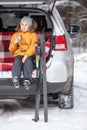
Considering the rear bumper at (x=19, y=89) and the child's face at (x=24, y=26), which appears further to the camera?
the child's face at (x=24, y=26)

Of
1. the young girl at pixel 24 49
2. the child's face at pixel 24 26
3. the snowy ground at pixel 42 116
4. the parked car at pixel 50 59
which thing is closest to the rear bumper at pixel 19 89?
the parked car at pixel 50 59

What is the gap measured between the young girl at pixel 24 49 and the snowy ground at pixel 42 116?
18.6 inches

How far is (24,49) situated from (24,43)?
83mm

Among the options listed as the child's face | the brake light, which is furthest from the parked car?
the child's face

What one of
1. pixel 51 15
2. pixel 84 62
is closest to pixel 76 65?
pixel 84 62

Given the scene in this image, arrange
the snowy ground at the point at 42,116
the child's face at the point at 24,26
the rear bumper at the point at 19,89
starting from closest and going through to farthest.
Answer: the snowy ground at the point at 42,116, the rear bumper at the point at 19,89, the child's face at the point at 24,26

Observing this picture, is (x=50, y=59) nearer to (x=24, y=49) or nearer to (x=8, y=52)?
(x=24, y=49)

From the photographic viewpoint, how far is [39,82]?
646 centimetres

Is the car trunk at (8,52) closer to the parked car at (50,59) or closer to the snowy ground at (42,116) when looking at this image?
the parked car at (50,59)

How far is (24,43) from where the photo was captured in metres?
6.69

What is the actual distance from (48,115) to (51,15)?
1421 mm

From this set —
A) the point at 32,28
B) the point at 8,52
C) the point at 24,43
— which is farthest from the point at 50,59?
the point at 8,52

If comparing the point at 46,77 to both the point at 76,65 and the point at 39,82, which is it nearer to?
the point at 39,82

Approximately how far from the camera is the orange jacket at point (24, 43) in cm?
662
